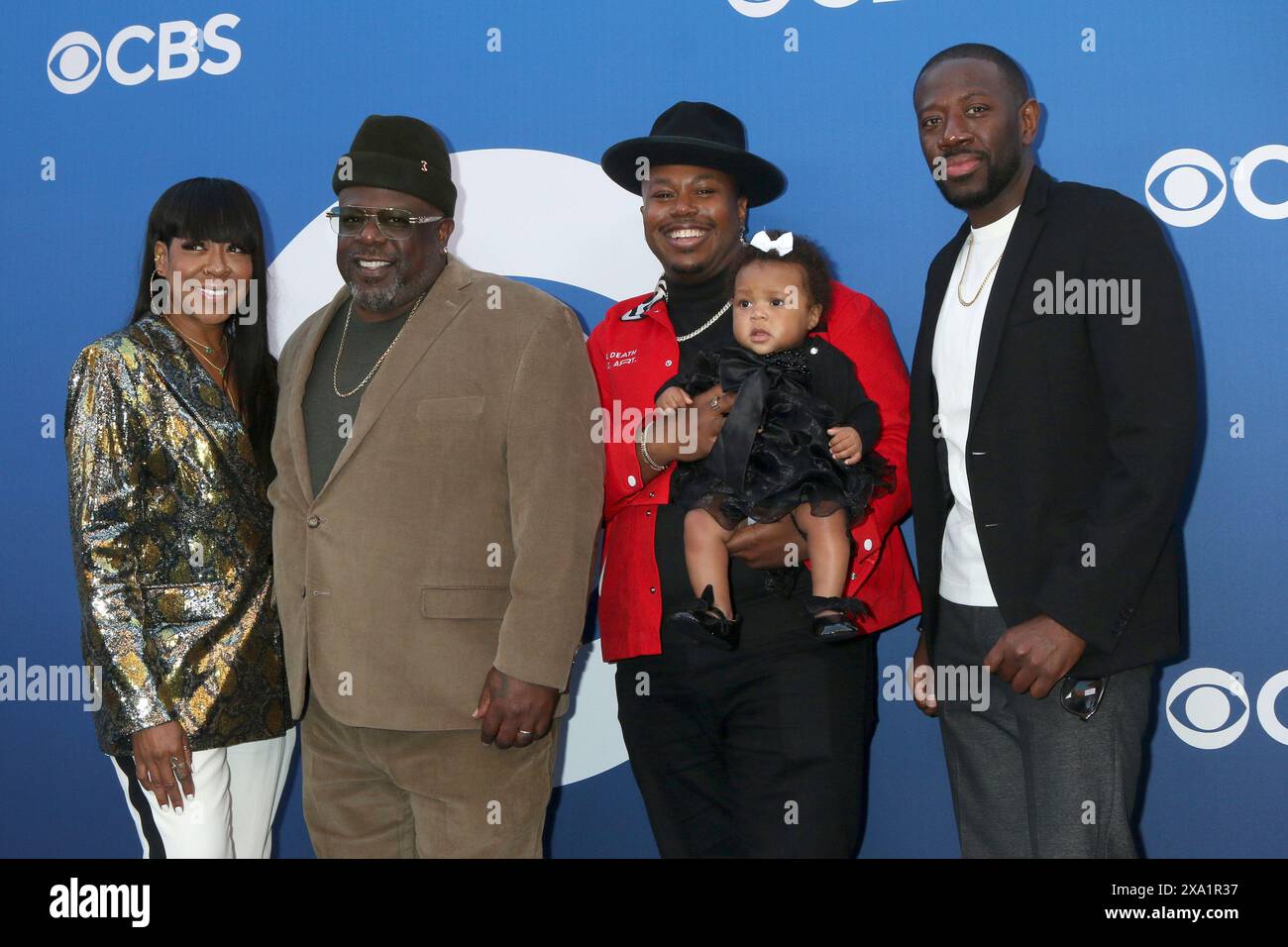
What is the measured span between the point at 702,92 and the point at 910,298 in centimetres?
84

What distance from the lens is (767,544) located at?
106 inches

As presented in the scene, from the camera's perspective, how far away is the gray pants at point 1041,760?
2305 millimetres

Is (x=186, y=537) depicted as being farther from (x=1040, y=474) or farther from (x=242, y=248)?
(x=1040, y=474)

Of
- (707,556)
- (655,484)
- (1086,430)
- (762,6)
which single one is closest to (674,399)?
(655,484)

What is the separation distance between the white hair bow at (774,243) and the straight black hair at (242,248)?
1.19 m

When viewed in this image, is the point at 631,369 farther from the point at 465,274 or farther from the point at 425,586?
the point at 425,586

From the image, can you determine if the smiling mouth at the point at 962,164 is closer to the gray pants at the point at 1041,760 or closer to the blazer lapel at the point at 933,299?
the blazer lapel at the point at 933,299

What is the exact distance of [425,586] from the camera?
2561mm

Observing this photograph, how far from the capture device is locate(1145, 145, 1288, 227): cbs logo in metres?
3.10

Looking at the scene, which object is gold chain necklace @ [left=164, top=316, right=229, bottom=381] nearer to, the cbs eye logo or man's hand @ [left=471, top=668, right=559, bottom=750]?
man's hand @ [left=471, top=668, right=559, bottom=750]

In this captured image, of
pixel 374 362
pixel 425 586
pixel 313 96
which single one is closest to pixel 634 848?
pixel 425 586

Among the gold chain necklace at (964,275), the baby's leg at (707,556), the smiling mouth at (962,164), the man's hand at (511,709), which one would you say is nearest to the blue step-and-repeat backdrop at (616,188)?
the gold chain necklace at (964,275)

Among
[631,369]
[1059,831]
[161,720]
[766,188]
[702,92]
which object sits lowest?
[1059,831]

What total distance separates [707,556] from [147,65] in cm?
262
